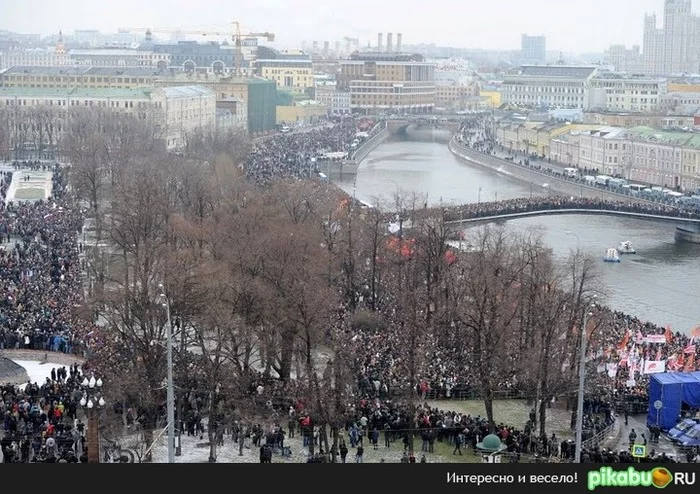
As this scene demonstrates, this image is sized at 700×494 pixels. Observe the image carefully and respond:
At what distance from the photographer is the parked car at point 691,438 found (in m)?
8.58

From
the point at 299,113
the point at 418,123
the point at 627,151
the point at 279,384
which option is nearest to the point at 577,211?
the point at 627,151

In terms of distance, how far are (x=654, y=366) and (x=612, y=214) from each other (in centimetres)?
1442

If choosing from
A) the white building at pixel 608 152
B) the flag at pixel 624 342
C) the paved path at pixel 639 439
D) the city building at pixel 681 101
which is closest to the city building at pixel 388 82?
the city building at pixel 681 101

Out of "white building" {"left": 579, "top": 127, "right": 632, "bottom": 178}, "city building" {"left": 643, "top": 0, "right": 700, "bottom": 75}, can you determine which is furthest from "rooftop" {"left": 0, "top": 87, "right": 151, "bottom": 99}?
"city building" {"left": 643, "top": 0, "right": 700, "bottom": 75}

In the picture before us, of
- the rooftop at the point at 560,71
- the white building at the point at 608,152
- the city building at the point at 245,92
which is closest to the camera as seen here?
the white building at the point at 608,152

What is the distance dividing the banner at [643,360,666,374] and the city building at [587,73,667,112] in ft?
126

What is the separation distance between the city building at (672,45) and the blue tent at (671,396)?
60.0 meters

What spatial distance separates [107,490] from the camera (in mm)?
4824

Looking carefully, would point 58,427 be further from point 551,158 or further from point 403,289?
point 551,158

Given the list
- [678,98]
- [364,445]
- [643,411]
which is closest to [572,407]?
[643,411]

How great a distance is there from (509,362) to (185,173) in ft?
35.8

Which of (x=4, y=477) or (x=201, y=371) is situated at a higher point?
(x=4, y=477)

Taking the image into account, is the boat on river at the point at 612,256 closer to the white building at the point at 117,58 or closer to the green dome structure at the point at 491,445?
the green dome structure at the point at 491,445

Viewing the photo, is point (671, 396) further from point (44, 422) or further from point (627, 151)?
point (627, 151)
